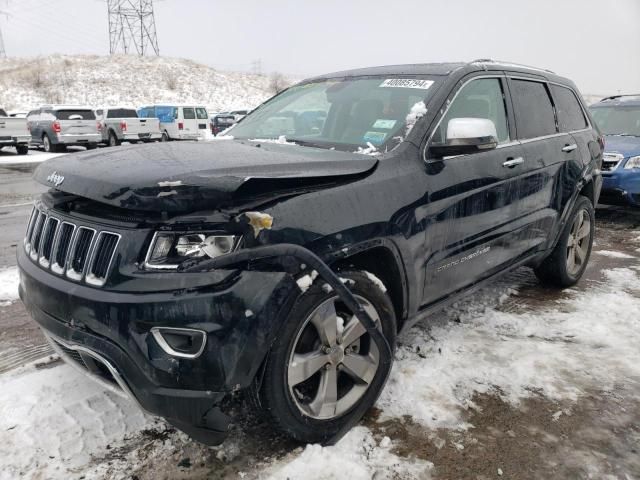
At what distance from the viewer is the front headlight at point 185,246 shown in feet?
6.56

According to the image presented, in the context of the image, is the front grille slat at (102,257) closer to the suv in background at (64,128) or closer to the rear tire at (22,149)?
the suv in background at (64,128)

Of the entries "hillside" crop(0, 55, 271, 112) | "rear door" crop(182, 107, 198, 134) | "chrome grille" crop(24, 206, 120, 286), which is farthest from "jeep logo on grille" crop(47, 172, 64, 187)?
"hillside" crop(0, 55, 271, 112)

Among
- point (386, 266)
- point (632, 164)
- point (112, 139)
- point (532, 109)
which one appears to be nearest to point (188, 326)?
point (386, 266)

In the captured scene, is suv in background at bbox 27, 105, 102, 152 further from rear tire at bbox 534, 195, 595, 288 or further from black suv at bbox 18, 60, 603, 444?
rear tire at bbox 534, 195, 595, 288

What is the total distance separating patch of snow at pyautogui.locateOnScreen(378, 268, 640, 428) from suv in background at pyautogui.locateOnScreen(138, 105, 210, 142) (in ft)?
67.5

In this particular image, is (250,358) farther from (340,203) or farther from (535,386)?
(535,386)

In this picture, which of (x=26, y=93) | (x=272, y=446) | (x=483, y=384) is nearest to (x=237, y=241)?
(x=272, y=446)

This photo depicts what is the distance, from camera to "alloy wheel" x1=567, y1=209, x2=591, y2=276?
15.4 ft

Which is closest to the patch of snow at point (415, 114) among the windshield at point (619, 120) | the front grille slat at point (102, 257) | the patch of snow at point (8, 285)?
the front grille slat at point (102, 257)

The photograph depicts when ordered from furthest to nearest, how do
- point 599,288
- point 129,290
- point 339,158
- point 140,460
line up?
point 599,288
point 339,158
point 140,460
point 129,290

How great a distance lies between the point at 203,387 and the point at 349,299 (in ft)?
2.27

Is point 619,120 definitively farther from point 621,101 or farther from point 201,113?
point 201,113

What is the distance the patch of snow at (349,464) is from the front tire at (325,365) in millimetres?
77

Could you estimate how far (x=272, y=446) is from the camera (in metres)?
2.45
